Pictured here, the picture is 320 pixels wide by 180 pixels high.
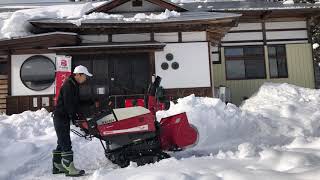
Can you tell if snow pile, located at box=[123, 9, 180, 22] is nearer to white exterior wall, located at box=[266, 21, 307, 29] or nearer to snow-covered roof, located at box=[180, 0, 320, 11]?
snow-covered roof, located at box=[180, 0, 320, 11]

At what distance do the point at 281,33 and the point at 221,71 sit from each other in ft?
11.0

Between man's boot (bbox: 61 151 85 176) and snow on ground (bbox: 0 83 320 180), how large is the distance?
18 centimetres

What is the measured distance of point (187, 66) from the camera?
15.1 m

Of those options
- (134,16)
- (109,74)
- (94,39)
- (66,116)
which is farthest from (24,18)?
(66,116)

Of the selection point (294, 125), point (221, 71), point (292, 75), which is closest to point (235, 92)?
point (221, 71)

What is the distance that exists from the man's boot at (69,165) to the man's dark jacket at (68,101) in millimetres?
583

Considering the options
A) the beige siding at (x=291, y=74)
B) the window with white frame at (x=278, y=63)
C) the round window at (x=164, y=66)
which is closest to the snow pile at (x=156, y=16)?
the round window at (x=164, y=66)

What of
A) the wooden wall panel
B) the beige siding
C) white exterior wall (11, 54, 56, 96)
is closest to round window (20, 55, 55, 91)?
white exterior wall (11, 54, 56, 96)

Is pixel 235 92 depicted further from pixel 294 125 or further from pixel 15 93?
pixel 15 93

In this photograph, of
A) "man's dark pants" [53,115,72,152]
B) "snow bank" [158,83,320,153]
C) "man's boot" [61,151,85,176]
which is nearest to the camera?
"man's boot" [61,151,85,176]

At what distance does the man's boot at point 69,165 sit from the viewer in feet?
20.0

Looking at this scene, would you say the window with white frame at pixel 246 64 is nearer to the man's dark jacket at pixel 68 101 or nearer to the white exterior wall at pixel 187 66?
the white exterior wall at pixel 187 66

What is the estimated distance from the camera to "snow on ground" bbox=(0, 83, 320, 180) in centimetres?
493

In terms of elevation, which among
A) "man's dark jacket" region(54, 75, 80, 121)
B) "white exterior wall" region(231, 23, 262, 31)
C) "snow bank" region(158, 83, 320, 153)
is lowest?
"snow bank" region(158, 83, 320, 153)
